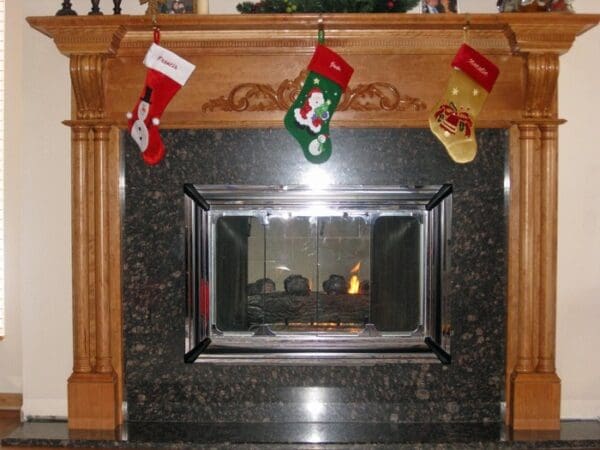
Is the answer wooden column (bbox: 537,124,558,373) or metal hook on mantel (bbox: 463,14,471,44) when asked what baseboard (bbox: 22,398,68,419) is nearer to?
wooden column (bbox: 537,124,558,373)

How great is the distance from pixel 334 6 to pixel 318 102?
1.06 ft

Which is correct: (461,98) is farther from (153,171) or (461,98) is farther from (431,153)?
(153,171)

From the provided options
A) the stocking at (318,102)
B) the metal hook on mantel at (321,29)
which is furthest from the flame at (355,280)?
the metal hook on mantel at (321,29)

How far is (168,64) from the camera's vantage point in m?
2.31

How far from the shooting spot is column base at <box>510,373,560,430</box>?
7.83 feet

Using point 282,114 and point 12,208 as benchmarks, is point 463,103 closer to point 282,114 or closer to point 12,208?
point 282,114

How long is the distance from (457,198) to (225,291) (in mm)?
934

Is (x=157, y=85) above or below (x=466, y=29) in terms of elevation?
below

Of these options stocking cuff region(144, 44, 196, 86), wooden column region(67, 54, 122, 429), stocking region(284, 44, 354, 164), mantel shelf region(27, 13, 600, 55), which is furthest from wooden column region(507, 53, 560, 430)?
wooden column region(67, 54, 122, 429)

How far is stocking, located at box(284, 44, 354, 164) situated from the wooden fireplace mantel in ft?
0.24

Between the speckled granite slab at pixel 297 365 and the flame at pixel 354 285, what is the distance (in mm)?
281

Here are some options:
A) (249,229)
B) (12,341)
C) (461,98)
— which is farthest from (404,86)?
(12,341)

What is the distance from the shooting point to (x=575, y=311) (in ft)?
8.20

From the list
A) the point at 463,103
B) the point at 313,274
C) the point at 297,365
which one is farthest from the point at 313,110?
the point at 297,365
